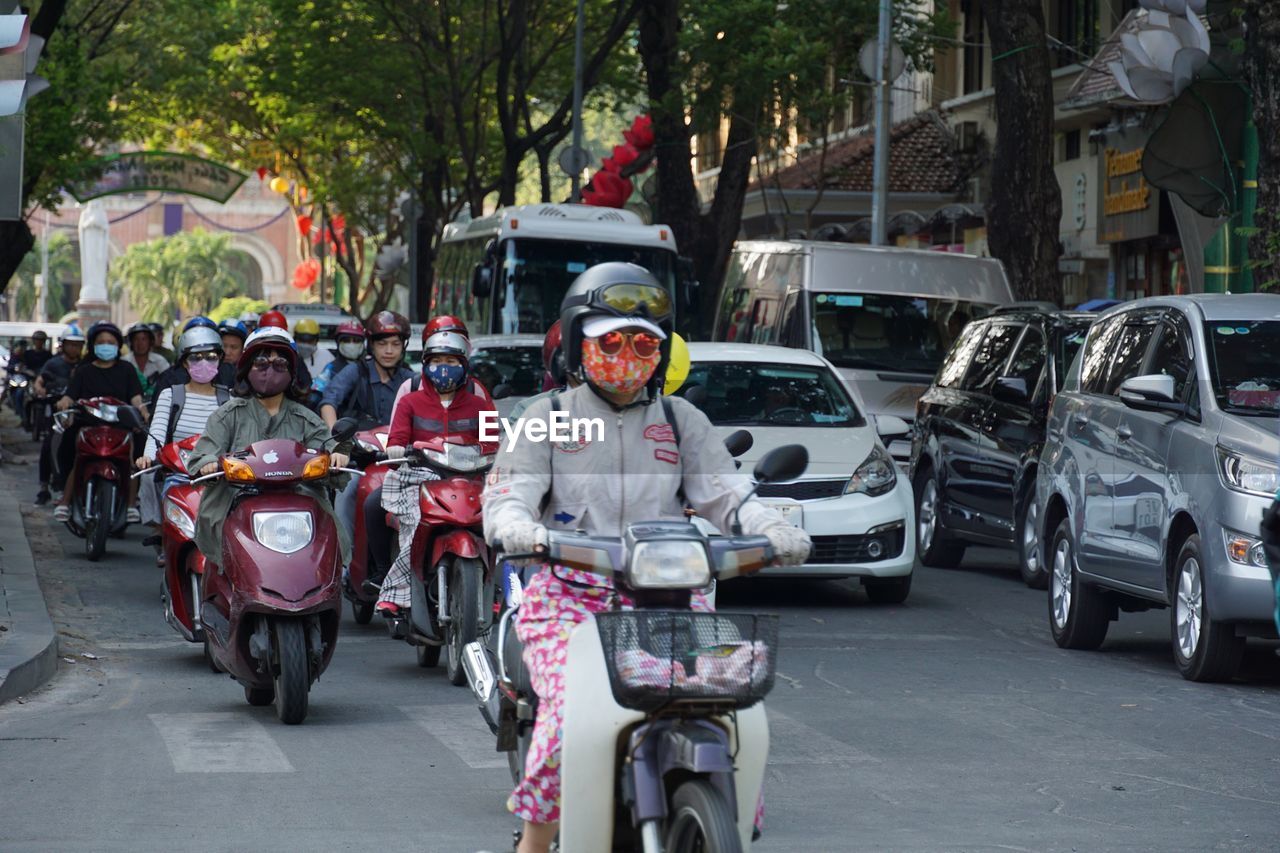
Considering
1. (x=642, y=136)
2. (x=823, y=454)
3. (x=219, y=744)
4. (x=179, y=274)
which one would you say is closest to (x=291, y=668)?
(x=219, y=744)

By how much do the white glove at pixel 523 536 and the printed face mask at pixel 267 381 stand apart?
15.8ft

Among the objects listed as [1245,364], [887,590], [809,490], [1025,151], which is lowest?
[887,590]

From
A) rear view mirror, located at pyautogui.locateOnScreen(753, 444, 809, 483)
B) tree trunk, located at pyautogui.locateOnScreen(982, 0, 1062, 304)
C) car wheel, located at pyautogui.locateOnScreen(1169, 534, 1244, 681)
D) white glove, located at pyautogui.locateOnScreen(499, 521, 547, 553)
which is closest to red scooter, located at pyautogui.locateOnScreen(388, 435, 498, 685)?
car wheel, located at pyautogui.locateOnScreen(1169, 534, 1244, 681)

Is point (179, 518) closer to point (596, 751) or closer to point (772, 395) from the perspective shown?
point (772, 395)

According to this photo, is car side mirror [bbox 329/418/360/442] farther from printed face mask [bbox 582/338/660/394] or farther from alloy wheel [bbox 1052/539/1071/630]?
alloy wheel [bbox 1052/539/1071/630]

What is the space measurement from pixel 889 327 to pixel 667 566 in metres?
16.1

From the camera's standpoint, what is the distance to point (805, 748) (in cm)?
838

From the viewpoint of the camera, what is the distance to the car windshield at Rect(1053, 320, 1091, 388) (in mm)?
15250

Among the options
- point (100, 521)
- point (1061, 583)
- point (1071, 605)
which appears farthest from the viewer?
point (100, 521)

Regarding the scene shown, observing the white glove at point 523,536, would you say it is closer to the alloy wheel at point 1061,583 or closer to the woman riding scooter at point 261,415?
the woman riding scooter at point 261,415

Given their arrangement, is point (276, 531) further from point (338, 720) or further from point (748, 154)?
point (748, 154)

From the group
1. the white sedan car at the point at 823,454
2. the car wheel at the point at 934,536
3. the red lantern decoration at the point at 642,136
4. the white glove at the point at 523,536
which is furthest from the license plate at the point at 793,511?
the red lantern decoration at the point at 642,136

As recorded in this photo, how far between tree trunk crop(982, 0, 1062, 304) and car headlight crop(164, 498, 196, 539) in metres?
12.7

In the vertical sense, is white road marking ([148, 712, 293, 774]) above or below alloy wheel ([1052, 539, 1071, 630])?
below
